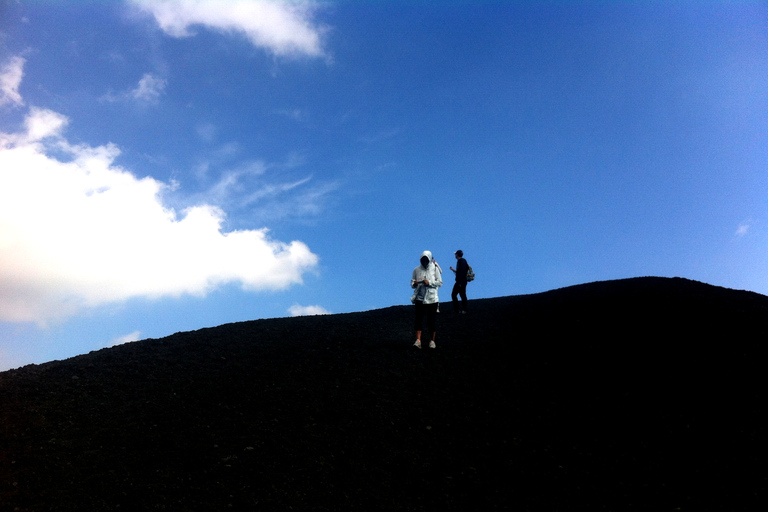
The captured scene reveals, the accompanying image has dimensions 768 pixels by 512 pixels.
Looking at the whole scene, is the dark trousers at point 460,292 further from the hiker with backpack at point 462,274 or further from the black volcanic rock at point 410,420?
the black volcanic rock at point 410,420

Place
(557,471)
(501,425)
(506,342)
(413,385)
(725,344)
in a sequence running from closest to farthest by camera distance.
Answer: (557,471), (501,425), (413,385), (725,344), (506,342)

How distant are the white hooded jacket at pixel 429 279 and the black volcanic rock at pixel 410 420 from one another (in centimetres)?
147

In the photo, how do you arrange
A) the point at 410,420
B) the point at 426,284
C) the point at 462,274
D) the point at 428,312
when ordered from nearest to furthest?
the point at 410,420 < the point at 426,284 < the point at 428,312 < the point at 462,274

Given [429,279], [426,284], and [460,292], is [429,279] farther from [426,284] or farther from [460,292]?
[460,292]

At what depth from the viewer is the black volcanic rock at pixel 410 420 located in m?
6.49

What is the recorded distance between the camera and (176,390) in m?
9.91

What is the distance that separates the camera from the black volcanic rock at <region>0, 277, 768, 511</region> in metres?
6.49

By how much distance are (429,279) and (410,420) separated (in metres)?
4.00

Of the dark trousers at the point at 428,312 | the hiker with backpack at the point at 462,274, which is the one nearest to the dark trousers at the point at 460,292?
the hiker with backpack at the point at 462,274

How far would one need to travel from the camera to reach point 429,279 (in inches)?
456

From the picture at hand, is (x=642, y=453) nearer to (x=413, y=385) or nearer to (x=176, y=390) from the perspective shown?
(x=413, y=385)

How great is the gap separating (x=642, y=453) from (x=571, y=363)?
3.76m

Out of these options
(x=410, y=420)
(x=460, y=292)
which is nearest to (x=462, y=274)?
(x=460, y=292)

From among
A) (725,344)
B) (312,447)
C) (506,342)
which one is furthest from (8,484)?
(725,344)
